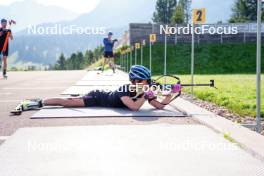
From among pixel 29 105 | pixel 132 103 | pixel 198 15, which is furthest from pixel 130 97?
pixel 198 15

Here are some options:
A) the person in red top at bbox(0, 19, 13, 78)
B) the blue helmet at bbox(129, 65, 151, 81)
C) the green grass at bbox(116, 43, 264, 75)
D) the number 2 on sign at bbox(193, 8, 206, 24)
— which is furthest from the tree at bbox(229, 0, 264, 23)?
the blue helmet at bbox(129, 65, 151, 81)

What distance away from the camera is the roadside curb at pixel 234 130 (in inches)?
185

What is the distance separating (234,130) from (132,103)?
107 inches

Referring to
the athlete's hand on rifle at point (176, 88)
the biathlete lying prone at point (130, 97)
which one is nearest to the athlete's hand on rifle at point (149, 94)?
the biathlete lying prone at point (130, 97)

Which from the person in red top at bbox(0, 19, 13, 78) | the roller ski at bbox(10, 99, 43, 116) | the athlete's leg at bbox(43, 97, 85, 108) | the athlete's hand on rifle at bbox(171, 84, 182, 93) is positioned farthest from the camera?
the person in red top at bbox(0, 19, 13, 78)

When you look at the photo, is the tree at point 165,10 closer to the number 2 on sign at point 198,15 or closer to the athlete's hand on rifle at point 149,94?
the number 2 on sign at point 198,15

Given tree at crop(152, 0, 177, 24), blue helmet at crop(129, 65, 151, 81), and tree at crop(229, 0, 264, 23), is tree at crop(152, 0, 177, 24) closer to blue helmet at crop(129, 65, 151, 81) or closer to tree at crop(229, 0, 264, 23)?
tree at crop(229, 0, 264, 23)

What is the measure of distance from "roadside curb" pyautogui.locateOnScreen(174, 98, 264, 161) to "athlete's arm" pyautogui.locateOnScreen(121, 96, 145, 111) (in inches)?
31.9

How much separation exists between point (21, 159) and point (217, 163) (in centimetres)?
189

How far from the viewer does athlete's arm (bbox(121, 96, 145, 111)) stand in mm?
8086

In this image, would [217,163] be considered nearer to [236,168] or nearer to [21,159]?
[236,168]

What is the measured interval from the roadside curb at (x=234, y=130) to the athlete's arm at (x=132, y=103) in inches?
31.9

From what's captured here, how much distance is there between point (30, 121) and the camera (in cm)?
689

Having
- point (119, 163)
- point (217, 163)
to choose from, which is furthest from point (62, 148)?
point (217, 163)
